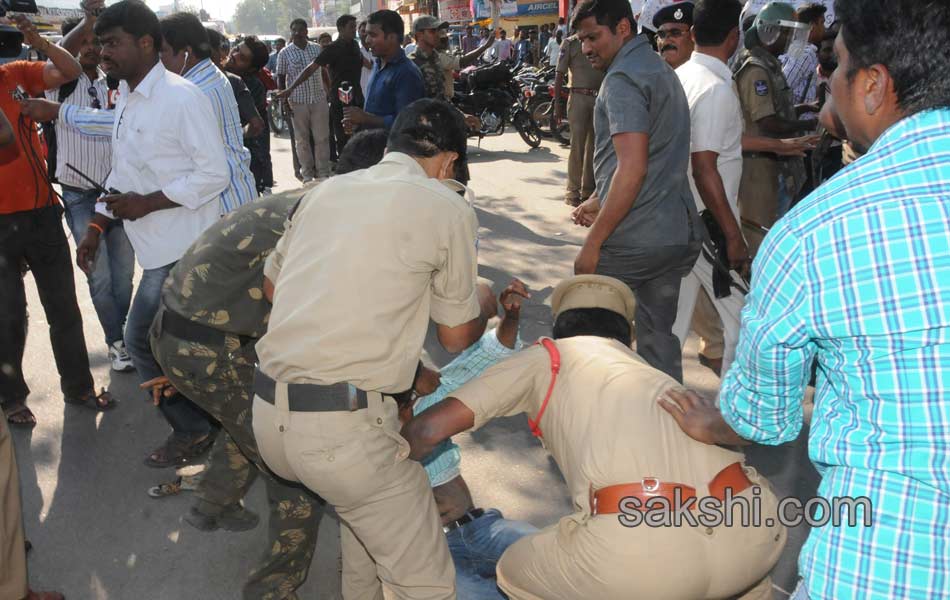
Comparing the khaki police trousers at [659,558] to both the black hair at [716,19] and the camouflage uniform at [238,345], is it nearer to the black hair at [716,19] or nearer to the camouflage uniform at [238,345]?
the camouflage uniform at [238,345]

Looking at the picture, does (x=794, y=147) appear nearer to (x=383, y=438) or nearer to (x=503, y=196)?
(x=383, y=438)

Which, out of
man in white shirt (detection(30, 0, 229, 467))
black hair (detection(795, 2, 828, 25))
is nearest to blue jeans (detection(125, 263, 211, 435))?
man in white shirt (detection(30, 0, 229, 467))

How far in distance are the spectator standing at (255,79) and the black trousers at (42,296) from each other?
12.5 ft

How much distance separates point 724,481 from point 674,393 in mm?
225

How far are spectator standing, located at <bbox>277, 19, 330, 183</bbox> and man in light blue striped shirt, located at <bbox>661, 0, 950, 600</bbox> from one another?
320 inches

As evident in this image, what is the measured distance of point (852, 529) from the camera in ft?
3.94

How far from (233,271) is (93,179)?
2248 mm

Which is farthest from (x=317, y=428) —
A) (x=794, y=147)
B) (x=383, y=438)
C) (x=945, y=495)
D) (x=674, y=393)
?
(x=794, y=147)

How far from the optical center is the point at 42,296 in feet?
13.2

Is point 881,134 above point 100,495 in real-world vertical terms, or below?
above

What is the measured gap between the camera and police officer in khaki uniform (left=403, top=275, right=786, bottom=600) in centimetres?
175

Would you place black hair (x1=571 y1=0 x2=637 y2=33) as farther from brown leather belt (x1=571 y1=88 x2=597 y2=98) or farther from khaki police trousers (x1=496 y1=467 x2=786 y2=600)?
brown leather belt (x1=571 y1=88 x2=597 y2=98)

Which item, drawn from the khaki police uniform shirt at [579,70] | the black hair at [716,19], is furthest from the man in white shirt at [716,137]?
the khaki police uniform shirt at [579,70]

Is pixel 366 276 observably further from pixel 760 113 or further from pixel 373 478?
pixel 760 113
